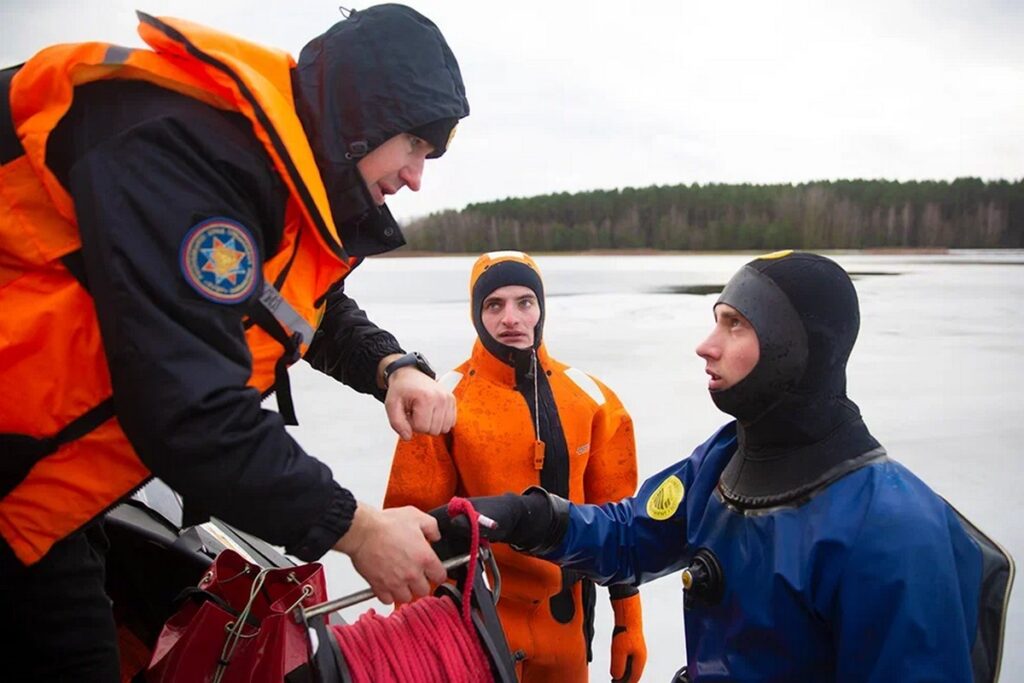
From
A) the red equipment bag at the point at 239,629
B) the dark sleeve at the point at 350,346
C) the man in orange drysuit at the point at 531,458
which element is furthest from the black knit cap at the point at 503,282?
the red equipment bag at the point at 239,629

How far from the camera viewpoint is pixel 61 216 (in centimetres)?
94

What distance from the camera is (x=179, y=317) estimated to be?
0.88 m

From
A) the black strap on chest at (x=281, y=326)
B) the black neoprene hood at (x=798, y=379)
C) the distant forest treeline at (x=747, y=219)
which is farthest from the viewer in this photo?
the distant forest treeline at (x=747, y=219)

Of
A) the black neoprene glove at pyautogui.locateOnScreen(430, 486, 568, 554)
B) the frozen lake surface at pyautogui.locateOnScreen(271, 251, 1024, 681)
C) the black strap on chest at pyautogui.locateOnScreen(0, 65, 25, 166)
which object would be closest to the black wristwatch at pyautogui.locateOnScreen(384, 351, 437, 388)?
the black neoprene glove at pyautogui.locateOnScreen(430, 486, 568, 554)

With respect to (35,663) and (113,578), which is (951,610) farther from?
(113,578)

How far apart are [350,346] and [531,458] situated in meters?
0.82

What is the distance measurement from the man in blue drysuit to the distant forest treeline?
18.8 metres

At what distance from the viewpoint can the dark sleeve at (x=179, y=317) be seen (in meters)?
0.86

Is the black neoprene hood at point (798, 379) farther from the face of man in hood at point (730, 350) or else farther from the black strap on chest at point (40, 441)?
the black strap on chest at point (40, 441)

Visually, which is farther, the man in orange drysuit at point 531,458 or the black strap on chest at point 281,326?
the man in orange drysuit at point 531,458

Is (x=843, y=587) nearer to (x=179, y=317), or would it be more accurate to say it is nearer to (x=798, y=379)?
(x=798, y=379)

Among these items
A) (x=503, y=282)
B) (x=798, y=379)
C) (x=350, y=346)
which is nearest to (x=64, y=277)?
(x=350, y=346)

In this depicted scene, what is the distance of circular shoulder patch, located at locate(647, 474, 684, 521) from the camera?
1.60 m

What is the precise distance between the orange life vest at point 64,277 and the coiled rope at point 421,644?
1.39 feet
